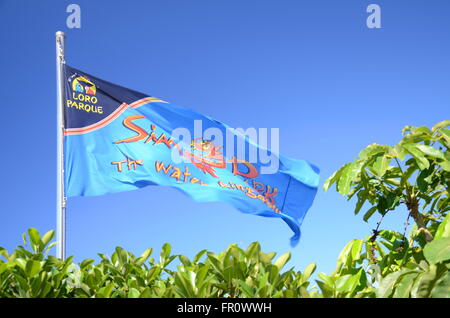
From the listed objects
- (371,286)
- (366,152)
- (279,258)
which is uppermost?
(366,152)

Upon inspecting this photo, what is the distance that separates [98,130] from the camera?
25.6ft

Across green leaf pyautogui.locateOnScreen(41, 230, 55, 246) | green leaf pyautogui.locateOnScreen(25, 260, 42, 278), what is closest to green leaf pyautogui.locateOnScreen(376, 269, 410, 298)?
green leaf pyautogui.locateOnScreen(25, 260, 42, 278)

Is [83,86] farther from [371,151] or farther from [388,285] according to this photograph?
[388,285]

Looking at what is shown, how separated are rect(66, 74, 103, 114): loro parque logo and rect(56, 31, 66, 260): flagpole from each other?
0.16 m

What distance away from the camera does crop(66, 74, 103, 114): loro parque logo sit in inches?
311

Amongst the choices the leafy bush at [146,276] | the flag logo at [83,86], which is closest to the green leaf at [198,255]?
the leafy bush at [146,276]

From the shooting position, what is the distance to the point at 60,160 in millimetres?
7340

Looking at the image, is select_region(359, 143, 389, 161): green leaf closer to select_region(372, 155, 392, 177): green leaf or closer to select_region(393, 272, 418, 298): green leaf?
select_region(372, 155, 392, 177): green leaf

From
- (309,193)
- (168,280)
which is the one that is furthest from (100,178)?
(168,280)

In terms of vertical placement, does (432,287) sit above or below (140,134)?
below

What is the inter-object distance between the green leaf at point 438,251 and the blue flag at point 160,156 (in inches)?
Result: 196

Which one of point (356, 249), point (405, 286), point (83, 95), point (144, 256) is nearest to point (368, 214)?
point (356, 249)
